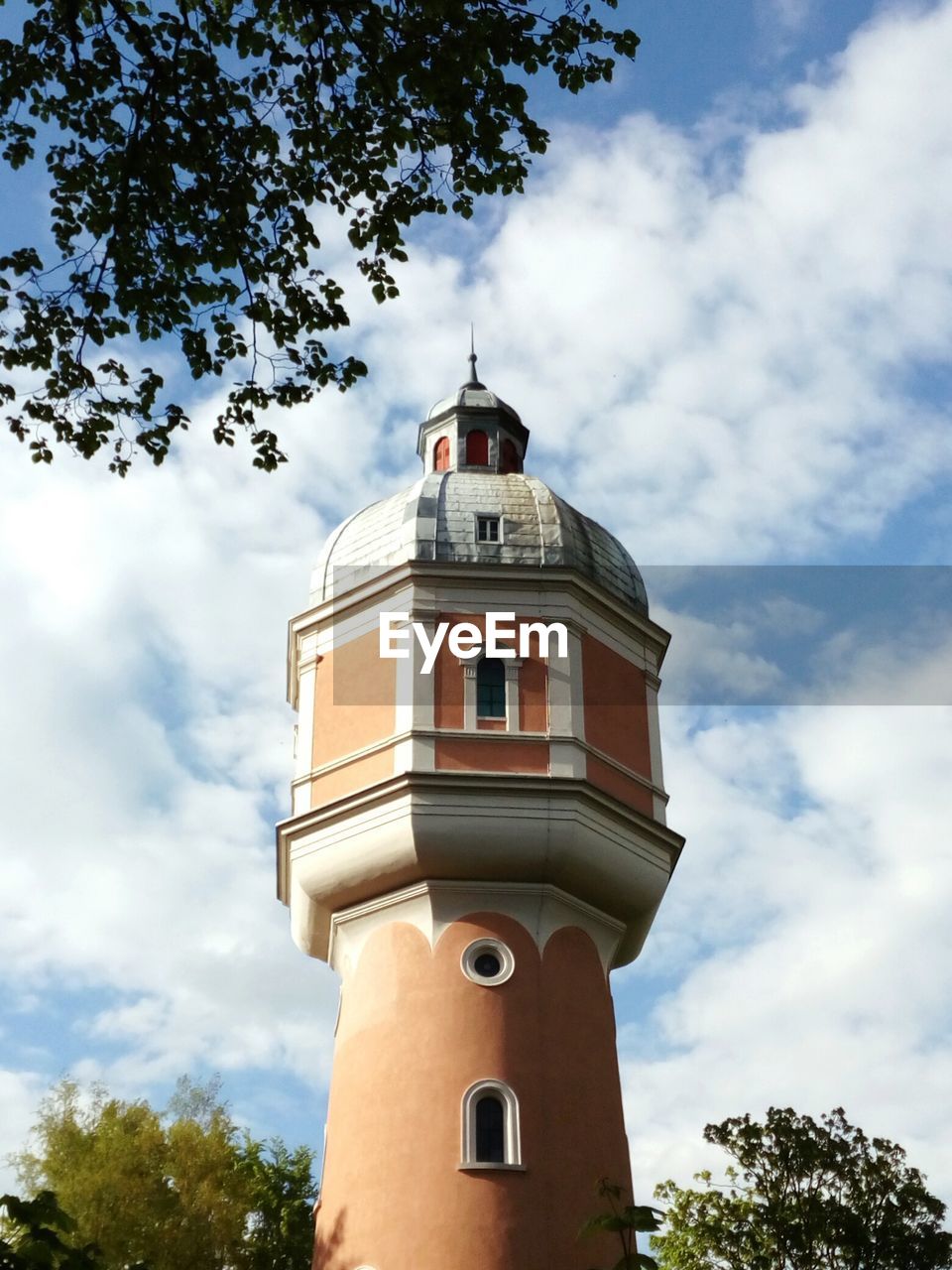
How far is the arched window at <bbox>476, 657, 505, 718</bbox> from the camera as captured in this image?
73.8ft

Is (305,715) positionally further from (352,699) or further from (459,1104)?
(459,1104)

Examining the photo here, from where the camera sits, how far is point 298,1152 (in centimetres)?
3394

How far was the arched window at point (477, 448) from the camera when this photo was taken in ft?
93.4

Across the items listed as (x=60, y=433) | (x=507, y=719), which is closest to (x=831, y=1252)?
(x=507, y=719)

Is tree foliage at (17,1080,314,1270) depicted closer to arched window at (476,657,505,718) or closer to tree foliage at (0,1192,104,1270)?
arched window at (476,657,505,718)

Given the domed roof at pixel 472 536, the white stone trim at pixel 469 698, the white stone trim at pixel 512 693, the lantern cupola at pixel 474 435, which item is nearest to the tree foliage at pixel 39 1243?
the white stone trim at pixel 469 698

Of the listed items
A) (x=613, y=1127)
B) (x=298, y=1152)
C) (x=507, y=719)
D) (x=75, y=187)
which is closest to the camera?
(x=75, y=187)

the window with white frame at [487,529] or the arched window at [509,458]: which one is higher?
the arched window at [509,458]

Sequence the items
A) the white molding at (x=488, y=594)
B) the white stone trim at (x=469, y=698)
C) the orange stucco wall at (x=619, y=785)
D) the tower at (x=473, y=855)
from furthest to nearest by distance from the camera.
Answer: the white molding at (x=488, y=594) < the orange stucco wall at (x=619, y=785) < the white stone trim at (x=469, y=698) < the tower at (x=473, y=855)

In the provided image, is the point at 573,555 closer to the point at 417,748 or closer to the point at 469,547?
the point at 469,547

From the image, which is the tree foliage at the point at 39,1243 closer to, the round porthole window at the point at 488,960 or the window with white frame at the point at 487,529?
the round porthole window at the point at 488,960

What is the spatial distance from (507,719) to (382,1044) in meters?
4.97

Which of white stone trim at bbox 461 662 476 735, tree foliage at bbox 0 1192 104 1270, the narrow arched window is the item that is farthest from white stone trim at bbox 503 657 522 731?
tree foliage at bbox 0 1192 104 1270

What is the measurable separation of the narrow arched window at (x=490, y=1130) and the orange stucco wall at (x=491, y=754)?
4523 mm
